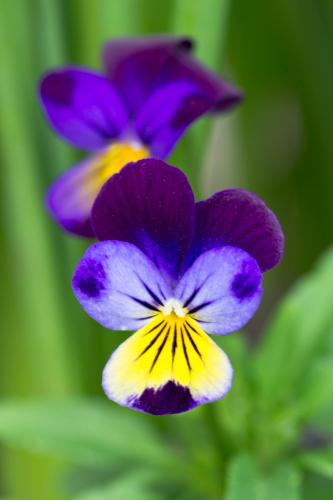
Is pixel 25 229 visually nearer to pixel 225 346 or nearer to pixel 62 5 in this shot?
pixel 62 5

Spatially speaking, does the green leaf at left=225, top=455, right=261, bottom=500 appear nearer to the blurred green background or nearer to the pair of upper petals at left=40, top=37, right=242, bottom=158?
the blurred green background

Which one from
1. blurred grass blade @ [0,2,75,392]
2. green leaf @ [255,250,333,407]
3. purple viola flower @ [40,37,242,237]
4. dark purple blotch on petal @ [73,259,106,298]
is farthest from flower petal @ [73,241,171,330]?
blurred grass blade @ [0,2,75,392]

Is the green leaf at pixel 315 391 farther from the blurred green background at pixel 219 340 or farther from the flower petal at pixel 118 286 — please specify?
the flower petal at pixel 118 286

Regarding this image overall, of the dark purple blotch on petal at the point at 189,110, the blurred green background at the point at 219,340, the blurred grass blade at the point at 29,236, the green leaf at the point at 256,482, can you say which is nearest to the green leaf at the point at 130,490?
the blurred green background at the point at 219,340

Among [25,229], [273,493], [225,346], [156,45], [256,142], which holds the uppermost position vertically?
[256,142]

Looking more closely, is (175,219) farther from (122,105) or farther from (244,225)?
(122,105)

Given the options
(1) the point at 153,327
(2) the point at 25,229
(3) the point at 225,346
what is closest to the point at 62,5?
(2) the point at 25,229
